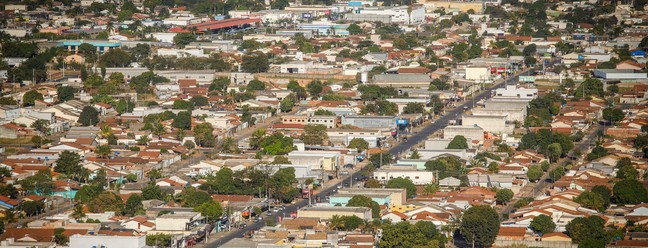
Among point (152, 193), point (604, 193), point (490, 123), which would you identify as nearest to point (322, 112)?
point (490, 123)

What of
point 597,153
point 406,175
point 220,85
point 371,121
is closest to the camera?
point 406,175

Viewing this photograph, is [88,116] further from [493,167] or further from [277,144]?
[493,167]

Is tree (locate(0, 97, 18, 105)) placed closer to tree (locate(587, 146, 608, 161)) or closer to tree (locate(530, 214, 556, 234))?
tree (locate(587, 146, 608, 161))

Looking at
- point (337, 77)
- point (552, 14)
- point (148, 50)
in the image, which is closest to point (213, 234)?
point (337, 77)

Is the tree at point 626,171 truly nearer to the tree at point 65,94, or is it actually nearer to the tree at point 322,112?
the tree at point 322,112

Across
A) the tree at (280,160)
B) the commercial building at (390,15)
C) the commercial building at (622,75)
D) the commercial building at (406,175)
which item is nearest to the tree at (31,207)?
the tree at (280,160)

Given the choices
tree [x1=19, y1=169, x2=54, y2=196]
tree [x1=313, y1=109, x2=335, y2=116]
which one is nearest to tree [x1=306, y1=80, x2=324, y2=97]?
tree [x1=313, y1=109, x2=335, y2=116]

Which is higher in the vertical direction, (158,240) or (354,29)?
(158,240)
